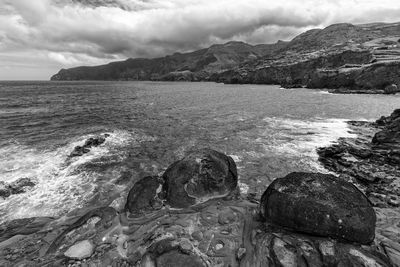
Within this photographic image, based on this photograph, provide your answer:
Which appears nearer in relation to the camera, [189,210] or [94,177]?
[189,210]

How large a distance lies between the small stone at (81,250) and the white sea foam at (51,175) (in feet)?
16.5

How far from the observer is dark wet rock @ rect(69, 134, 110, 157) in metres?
23.7

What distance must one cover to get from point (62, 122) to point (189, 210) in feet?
119

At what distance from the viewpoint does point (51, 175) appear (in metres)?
19.1

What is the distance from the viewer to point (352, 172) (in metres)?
18.4

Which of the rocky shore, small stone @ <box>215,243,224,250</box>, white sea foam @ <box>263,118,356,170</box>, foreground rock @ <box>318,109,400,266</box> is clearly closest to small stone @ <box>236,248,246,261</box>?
the rocky shore

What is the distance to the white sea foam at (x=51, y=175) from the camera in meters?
14.6

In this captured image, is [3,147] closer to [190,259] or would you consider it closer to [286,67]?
[190,259]

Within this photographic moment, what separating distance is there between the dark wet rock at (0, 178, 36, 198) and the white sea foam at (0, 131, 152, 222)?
519mm

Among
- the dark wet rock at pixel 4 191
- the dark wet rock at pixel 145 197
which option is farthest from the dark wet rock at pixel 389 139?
the dark wet rock at pixel 4 191

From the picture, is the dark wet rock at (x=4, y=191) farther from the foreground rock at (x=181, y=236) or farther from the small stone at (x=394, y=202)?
the small stone at (x=394, y=202)

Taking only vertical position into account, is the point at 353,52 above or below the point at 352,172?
above

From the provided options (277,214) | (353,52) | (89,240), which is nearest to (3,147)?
(89,240)

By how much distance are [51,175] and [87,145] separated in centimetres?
754
